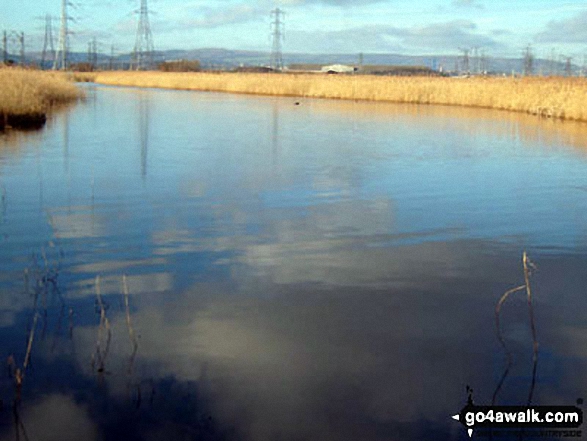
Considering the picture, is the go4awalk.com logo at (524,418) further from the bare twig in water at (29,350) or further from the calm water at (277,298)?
the bare twig in water at (29,350)

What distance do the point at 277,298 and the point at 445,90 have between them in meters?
24.9

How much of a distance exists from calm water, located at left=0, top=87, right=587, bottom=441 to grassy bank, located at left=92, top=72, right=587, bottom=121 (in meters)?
12.7

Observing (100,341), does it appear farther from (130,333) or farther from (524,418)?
(524,418)

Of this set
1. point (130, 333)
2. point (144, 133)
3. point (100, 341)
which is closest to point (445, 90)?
point (144, 133)

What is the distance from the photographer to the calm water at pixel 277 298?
11.4 feet

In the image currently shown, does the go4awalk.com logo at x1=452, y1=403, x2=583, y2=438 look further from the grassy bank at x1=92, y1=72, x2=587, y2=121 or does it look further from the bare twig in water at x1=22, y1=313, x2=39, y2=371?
the grassy bank at x1=92, y1=72, x2=587, y2=121

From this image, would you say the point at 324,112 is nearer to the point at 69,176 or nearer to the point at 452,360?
the point at 69,176

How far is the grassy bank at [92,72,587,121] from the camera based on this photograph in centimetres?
2223

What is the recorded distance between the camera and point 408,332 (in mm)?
4336

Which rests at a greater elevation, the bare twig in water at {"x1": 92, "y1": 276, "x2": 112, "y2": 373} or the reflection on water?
the reflection on water

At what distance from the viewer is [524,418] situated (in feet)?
11.3

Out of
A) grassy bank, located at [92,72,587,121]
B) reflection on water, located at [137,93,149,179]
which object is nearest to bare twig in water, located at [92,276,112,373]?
reflection on water, located at [137,93,149,179]

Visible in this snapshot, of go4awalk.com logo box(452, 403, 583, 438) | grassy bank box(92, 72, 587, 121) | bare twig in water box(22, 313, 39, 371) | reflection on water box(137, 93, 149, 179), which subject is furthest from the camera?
grassy bank box(92, 72, 587, 121)

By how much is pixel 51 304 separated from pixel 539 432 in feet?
9.60
